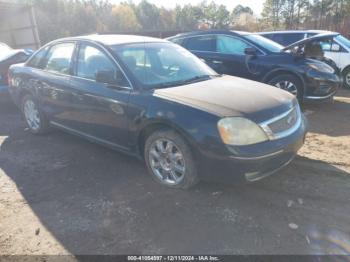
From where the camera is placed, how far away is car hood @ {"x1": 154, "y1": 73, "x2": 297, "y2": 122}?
3.39 meters

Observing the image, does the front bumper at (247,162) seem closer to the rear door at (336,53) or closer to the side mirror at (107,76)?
the side mirror at (107,76)

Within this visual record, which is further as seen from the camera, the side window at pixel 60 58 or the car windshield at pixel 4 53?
the car windshield at pixel 4 53

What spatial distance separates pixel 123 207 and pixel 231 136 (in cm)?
132

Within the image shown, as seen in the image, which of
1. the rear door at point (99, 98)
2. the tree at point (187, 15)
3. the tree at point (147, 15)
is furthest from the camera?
the tree at point (187, 15)

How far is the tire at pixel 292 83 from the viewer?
6.72 meters

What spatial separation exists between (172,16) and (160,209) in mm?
64489

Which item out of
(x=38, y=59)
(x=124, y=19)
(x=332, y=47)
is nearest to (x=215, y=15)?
(x=124, y=19)

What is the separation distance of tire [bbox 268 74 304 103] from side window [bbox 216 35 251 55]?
97cm

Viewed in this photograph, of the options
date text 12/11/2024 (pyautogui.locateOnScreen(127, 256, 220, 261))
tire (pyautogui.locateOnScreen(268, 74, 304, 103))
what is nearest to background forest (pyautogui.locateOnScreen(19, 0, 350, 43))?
tire (pyautogui.locateOnScreen(268, 74, 304, 103))

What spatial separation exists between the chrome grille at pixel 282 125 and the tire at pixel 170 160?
818 mm

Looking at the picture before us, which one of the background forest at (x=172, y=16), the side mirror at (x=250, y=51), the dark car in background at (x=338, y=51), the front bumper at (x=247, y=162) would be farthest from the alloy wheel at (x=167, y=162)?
the background forest at (x=172, y=16)

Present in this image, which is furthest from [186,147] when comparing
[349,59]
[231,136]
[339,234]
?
[349,59]

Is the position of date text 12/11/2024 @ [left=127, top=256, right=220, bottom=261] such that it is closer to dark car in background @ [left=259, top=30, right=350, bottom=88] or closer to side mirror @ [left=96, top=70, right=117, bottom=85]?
side mirror @ [left=96, top=70, right=117, bottom=85]

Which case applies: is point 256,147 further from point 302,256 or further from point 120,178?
point 120,178
